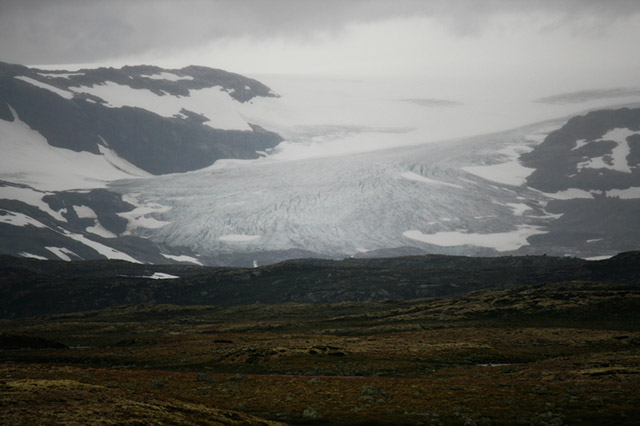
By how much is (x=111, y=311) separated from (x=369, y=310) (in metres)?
65.2

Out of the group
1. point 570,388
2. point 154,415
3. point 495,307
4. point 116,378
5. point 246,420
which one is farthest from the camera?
point 495,307

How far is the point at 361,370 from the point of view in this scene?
5644cm

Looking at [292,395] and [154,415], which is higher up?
[154,415]

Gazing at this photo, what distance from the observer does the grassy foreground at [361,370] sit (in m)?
32.0

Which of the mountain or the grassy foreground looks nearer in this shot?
the grassy foreground

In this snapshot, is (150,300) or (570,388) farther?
(150,300)

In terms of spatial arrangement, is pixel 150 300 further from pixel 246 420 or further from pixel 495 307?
pixel 246 420

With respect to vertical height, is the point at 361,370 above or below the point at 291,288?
above

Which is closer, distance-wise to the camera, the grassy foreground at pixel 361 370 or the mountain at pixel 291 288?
the grassy foreground at pixel 361 370

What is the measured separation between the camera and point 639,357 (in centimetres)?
5391

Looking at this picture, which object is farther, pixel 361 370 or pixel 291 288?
pixel 291 288

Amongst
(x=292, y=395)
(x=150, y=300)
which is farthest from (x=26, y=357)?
(x=150, y=300)

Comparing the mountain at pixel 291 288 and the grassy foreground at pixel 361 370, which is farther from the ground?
the grassy foreground at pixel 361 370

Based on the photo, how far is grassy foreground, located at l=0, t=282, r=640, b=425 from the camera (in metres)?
32.0
